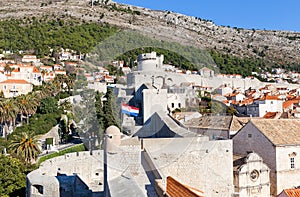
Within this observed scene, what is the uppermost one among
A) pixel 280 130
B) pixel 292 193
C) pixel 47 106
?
pixel 47 106

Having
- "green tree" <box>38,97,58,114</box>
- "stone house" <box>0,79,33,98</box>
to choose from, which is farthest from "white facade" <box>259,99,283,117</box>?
"stone house" <box>0,79,33,98</box>

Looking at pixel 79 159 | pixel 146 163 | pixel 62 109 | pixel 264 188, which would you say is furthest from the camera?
pixel 62 109

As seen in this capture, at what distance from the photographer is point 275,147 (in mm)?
16672

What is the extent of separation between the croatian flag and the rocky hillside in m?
58.5

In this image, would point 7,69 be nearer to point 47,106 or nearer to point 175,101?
point 47,106

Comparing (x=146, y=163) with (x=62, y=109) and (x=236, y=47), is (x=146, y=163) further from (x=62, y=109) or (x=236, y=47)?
(x=236, y=47)

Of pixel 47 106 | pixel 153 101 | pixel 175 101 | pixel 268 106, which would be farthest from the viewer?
pixel 268 106

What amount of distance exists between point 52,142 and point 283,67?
291ft

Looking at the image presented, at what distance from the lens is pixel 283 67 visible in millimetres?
104125

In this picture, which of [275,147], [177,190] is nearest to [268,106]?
[275,147]

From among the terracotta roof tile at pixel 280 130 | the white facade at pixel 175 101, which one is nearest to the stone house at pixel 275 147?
the terracotta roof tile at pixel 280 130

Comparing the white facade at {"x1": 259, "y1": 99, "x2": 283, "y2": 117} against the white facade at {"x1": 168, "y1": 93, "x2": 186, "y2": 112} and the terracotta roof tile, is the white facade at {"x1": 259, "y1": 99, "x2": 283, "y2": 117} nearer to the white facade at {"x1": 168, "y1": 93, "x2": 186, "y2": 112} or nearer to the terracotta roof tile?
the terracotta roof tile

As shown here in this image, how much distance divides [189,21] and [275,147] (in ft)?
381

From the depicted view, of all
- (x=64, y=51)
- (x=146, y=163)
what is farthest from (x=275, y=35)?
(x=146, y=163)
